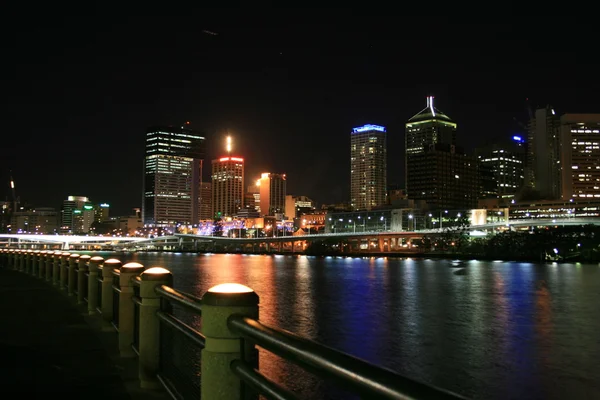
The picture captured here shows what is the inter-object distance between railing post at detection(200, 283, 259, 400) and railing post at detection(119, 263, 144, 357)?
3922 millimetres

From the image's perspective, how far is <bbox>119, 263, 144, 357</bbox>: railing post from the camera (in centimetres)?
725

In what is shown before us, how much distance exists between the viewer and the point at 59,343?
8.84 m

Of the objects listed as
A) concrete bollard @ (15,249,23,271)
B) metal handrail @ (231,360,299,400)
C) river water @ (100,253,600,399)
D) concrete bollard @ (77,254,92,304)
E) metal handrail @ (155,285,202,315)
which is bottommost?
river water @ (100,253,600,399)

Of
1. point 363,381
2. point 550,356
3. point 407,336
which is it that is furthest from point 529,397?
point 363,381

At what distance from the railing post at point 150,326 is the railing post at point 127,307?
1.26 m

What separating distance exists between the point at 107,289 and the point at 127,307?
223 cm

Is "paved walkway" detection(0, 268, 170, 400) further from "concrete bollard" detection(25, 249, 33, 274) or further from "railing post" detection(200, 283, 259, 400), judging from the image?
"concrete bollard" detection(25, 249, 33, 274)

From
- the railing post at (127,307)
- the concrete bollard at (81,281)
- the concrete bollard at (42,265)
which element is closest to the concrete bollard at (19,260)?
the concrete bollard at (42,265)

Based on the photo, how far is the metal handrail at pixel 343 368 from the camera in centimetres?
193

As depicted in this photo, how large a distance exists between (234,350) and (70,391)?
11.3ft

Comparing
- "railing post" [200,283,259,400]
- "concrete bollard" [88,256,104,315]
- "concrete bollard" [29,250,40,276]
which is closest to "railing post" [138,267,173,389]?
"railing post" [200,283,259,400]

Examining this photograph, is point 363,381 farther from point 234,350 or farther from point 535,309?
point 535,309

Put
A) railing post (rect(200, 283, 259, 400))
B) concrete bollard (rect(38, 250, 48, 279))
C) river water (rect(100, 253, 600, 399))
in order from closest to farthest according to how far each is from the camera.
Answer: railing post (rect(200, 283, 259, 400)) < river water (rect(100, 253, 600, 399)) < concrete bollard (rect(38, 250, 48, 279))

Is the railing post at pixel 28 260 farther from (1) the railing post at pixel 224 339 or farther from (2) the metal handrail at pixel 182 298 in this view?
(1) the railing post at pixel 224 339
